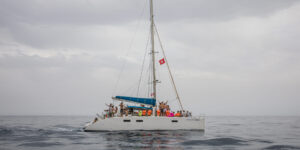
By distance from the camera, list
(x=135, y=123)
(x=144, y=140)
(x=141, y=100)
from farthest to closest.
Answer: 1. (x=141, y=100)
2. (x=135, y=123)
3. (x=144, y=140)

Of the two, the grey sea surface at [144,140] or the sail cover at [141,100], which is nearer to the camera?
the grey sea surface at [144,140]

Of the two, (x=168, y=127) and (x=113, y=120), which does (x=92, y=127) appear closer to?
(x=113, y=120)

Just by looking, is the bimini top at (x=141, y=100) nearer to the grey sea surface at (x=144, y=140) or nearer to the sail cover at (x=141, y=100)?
the sail cover at (x=141, y=100)

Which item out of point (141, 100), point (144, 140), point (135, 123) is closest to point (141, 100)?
point (141, 100)

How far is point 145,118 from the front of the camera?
2280cm

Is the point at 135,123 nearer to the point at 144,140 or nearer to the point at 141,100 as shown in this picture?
the point at 141,100

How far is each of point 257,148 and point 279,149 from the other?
4.24ft

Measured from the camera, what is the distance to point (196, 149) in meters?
15.0

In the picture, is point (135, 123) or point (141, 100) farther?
point (141, 100)

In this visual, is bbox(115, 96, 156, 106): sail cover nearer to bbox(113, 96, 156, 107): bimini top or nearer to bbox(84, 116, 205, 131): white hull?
bbox(113, 96, 156, 107): bimini top

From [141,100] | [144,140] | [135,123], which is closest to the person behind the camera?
[144,140]

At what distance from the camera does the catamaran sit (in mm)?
22750

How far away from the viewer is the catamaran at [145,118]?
2275 centimetres

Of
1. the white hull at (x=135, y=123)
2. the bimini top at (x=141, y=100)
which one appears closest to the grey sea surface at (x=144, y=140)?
the white hull at (x=135, y=123)
